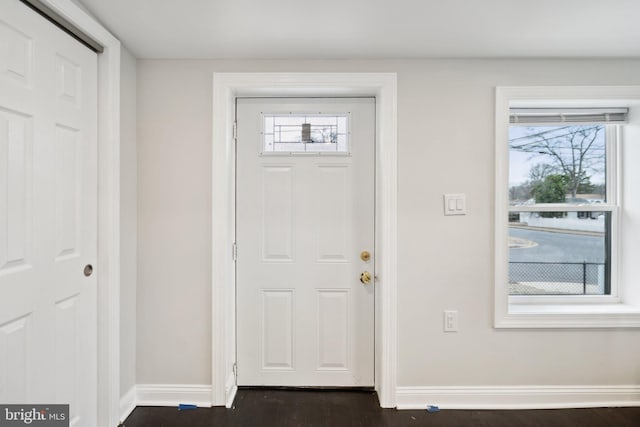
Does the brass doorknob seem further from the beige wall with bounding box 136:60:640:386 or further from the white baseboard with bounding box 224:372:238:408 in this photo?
the white baseboard with bounding box 224:372:238:408

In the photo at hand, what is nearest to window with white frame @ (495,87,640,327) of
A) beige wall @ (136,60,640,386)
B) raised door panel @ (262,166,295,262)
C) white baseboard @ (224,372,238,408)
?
beige wall @ (136,60,640,386)

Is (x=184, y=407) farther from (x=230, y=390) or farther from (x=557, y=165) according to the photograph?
(x=557, y=165)

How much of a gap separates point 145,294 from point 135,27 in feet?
5.11

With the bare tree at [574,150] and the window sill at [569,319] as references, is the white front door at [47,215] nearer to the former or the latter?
the window sill at [569,319]

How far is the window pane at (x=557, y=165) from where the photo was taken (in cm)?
246

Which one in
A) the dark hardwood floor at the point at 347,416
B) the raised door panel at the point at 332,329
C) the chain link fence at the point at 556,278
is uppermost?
the chain link fence at the point at 556,278

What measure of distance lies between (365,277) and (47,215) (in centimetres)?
179

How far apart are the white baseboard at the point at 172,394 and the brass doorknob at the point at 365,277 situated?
120 cm

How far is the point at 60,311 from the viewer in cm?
161

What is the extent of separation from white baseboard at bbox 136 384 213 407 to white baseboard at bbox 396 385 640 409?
49.1 inches

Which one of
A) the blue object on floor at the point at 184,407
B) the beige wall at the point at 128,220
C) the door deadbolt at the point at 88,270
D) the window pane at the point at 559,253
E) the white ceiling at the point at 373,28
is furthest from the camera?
the window pane at the point at 559,253

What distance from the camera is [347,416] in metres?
2.10

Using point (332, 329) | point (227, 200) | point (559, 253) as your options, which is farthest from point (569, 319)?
point (227, 200)

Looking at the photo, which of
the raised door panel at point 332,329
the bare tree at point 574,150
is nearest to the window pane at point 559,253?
the bare tree at point 574,150
